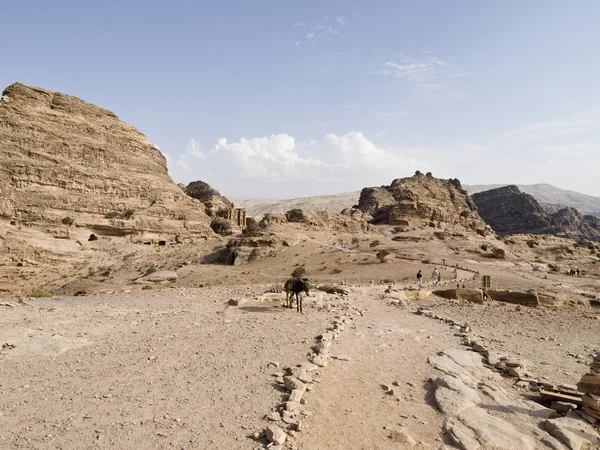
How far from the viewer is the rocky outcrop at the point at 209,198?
58.3m

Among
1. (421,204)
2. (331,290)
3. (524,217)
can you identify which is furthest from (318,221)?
(524,217)

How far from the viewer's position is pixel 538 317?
13188mm

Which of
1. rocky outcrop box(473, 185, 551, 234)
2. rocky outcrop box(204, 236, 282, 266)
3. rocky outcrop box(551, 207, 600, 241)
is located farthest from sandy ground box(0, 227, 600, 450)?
rocky outcrop box(551, 207, 600, 241)

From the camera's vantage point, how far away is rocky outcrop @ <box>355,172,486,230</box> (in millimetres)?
61256

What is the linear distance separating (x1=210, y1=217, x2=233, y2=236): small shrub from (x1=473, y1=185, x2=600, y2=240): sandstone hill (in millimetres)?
65645

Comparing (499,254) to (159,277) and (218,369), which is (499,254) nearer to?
(159,277)

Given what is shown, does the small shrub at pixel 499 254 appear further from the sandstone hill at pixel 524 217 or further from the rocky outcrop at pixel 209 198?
the sandstone hill at pixel 524 217

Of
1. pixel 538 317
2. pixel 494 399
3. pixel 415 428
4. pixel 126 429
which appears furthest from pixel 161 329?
pixel 538 317

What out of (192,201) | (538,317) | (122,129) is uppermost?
(122,129)

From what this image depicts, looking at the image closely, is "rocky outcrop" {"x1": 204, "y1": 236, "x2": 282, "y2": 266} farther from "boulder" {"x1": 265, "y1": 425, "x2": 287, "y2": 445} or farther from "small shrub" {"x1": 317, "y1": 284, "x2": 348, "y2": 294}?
"boulder" {"x1": 265, "y1": 425, "x2": 287, "y2": 445}

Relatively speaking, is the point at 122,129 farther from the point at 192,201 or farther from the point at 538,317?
the point at 538,317

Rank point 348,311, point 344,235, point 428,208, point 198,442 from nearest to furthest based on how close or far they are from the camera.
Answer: point 198,442, point 348,311, point 344,235, point 428,208

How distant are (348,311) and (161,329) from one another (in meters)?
5.90

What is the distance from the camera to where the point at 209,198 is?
2504 inches
